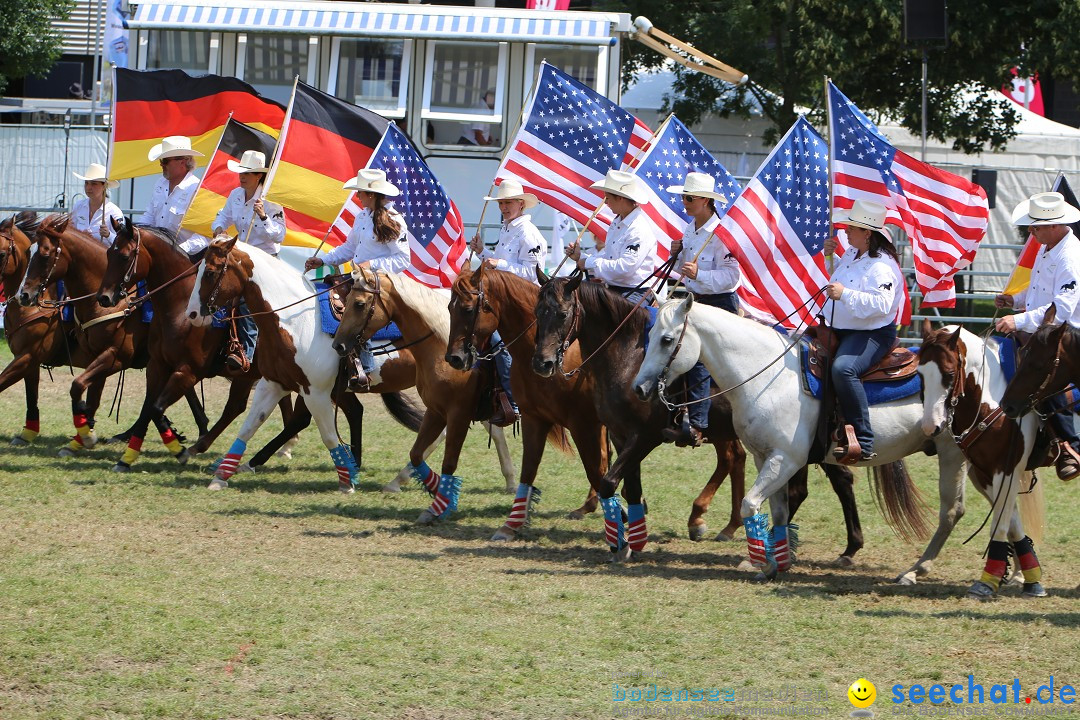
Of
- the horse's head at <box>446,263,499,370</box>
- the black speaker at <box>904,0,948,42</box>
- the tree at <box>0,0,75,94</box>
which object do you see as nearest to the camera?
the horse's head at <box>446,263,499,370</box>

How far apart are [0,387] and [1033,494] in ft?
31.3

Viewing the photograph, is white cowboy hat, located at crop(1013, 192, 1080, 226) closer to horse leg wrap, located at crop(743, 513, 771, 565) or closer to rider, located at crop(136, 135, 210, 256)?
horse leg wrap, located at crop(743, 513, 771, 565)

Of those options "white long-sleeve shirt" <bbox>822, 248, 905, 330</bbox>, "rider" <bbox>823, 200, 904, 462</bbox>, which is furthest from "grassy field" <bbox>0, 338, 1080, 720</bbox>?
"white long-sleeve shirt" <bbox>822, 248, 905, 330</bbox>

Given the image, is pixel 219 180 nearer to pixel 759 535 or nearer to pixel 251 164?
pixel 251 164

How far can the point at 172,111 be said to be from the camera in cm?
1530

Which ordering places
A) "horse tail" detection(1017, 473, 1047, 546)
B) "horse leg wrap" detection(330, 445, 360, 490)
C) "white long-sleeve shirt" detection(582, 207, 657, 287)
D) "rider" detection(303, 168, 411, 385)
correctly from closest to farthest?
"horse tail" detection(1017, 473, 1047, 546) → "white long-sleeve shirt" detection(582, 207, 657, 287) → "rider" detection(303, 168, 411, 385) → "horse leg wrap" detection(330, 445, 360, 490)

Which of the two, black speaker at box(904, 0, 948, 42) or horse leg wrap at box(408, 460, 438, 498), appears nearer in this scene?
horse leg wrap at box(408, 460, 438, 498)

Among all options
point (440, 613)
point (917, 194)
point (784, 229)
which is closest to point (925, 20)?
point (917, 194)

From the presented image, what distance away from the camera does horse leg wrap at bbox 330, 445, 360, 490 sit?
461 inches

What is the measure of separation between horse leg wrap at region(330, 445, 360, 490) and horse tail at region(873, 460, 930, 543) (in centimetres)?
456

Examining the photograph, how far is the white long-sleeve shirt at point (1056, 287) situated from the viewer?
8.30 m

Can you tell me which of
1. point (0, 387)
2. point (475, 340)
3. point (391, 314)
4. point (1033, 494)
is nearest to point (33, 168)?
point (0, 387)

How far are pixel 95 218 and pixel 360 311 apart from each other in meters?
5.40

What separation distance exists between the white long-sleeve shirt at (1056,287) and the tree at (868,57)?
47.7ft
